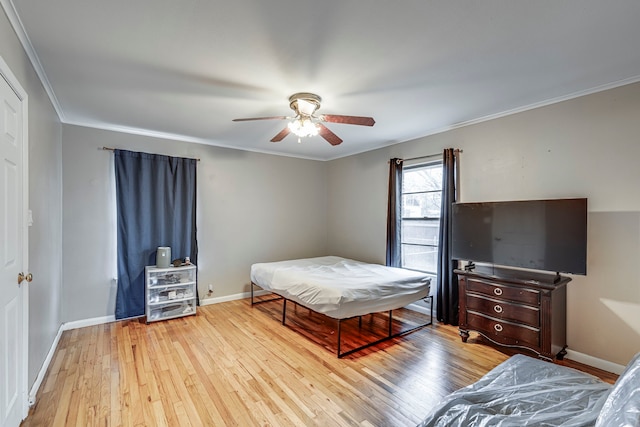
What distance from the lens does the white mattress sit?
2.93 metres

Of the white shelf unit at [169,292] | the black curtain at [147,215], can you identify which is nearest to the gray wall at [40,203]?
the black curtain at [147,215]

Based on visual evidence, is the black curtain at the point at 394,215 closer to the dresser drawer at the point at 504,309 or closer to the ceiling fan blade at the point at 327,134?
the dresser drawer at the point at 504,309

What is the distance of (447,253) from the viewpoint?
3.71 meters

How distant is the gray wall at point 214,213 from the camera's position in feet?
11.9

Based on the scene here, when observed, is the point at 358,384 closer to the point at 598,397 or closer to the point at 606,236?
the point at 598,397

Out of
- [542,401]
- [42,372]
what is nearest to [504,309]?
[542,401]

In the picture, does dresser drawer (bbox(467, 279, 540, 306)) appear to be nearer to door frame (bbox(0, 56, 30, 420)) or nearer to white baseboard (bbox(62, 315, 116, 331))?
door frame (bbox(0, 56, 30, 420))

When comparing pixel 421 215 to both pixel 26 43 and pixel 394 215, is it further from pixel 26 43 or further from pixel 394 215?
pixel 26 43

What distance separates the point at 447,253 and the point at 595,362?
1615mm

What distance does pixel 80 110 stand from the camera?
321cm

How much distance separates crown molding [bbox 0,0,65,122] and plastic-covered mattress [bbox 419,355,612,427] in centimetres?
298

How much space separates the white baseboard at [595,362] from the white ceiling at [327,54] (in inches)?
96.6

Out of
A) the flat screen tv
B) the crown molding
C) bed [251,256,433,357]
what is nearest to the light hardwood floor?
bed [251,256,433,357]

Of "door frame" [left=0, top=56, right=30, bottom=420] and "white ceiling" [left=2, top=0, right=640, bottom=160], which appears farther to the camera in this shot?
"door frame" [left=0, top=56, right=30, bottom=420]
